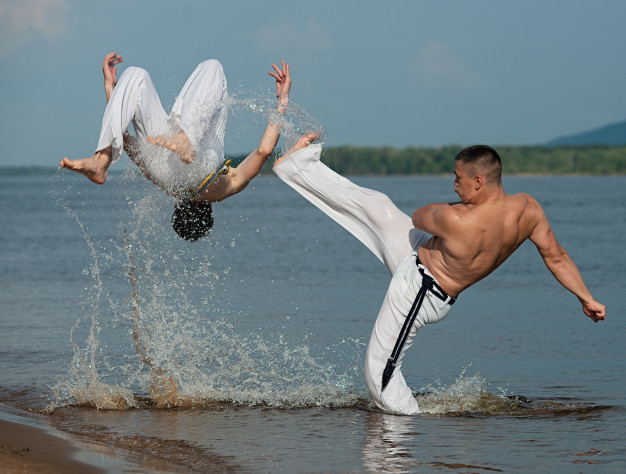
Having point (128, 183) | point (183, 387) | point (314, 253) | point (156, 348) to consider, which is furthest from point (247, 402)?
point (314, 253)

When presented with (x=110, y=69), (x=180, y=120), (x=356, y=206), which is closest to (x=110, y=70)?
(x=110, y=69)

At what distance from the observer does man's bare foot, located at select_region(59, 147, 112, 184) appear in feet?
22.5

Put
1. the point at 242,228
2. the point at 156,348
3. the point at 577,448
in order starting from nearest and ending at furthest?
the point at 577,448 → the point at 156,348 → the point at 242,228

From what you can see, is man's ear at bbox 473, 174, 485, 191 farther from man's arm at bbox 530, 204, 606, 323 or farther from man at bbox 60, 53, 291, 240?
man at bbox 60, 53, 291, 240

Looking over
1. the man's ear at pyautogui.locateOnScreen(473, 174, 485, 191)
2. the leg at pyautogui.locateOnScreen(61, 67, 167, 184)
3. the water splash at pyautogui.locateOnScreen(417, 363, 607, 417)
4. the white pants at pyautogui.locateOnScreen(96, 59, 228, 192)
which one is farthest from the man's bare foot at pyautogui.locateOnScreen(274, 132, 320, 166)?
the water splash at pyautogui.locateOnScreen(417, 363, 607, 417)

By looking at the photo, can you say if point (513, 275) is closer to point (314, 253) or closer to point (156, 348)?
point (314, 253)

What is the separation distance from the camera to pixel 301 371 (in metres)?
9.50

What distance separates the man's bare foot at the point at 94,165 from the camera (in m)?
6.85

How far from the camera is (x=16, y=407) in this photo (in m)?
7.93

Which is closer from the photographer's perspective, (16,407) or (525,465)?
(525,465)

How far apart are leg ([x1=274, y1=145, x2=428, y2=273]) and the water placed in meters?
1.31

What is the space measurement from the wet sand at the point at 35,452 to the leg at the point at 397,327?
2.61 m

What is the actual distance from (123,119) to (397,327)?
2.92 meters

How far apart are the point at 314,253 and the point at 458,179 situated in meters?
15.5
